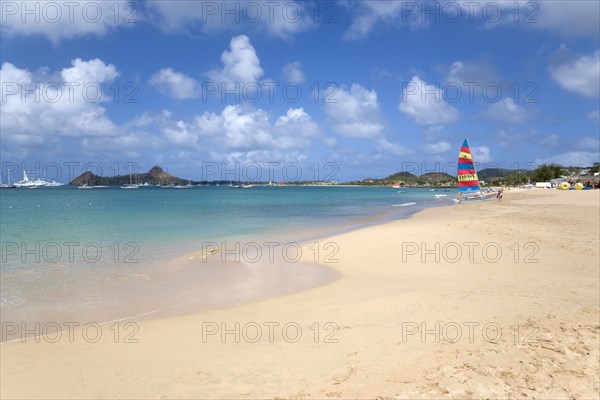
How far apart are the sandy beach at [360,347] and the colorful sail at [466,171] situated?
35.8m

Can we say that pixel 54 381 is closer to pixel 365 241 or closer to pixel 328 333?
pixel 328 333

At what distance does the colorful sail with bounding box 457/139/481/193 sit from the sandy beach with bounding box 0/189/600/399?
35.8 metres

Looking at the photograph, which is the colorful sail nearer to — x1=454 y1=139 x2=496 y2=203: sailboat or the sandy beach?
x1=454 y1=139 x2=496 y2=203: sailboat

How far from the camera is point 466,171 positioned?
1716 inches

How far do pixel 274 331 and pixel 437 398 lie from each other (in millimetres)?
2949

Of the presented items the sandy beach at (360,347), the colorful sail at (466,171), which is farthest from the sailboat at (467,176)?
the sandy beach at (360,347)

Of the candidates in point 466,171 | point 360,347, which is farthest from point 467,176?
point 360,347

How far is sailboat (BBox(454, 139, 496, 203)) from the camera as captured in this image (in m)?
42.1

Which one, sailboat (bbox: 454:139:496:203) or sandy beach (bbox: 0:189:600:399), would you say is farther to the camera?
sailboat (bbox: 454:139:496:203)

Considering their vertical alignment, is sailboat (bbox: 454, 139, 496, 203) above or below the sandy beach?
above

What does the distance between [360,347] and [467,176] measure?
44.3 metres

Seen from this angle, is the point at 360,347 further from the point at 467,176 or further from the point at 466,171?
the point at 467,176

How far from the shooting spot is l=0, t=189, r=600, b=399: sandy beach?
161 inches

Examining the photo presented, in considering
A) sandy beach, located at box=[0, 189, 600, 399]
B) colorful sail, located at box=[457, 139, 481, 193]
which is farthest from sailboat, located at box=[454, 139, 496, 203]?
sandy beach, located at box=[0, 189, 600, 399]
